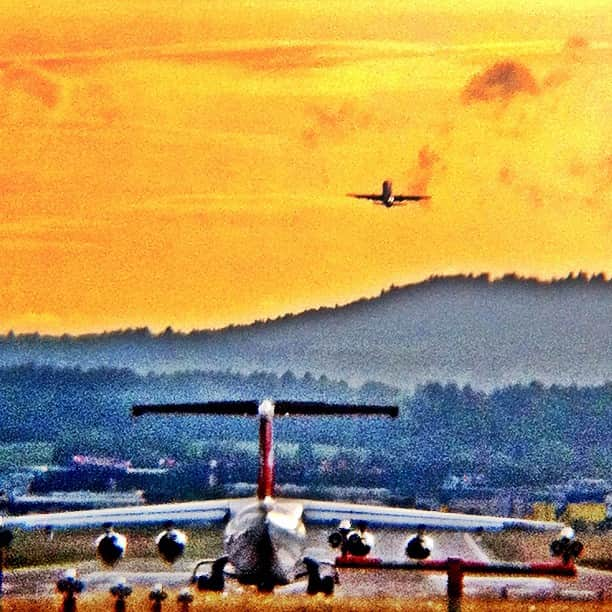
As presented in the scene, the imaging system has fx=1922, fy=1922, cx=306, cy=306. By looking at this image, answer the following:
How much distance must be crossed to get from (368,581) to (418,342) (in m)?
16.2

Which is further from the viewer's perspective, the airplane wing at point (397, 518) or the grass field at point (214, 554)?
the grass field at point (214, 554)

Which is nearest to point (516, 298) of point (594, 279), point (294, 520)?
point (594, 279)

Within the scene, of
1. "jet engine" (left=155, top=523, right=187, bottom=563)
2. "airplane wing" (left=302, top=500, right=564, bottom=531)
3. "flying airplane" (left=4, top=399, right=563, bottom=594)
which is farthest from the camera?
"airplane wing" (left=302, top=500, right=564, bottom=531)

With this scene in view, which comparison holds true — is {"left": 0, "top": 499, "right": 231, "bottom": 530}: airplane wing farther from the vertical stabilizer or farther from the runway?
the runway

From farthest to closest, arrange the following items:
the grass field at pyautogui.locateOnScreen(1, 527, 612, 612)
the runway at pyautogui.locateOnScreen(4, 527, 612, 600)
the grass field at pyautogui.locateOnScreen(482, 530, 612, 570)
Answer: the grass field at pyautogui.locateOnScreen(482, 530, 612, 570) → the runway at pyautogui.locateOnScreen(4, 527, 612, 600) → the grass field at pyautogui.locateOnScreen(1, 527, 612, 612)

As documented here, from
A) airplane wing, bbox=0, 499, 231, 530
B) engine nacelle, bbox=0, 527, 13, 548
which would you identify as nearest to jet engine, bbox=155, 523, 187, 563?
airplane wing, bbox=0, 499, 231, 530

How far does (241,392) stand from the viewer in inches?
2746

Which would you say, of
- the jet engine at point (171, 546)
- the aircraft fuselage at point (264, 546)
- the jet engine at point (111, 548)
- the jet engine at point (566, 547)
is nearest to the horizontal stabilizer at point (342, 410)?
the aircraft fuselage at point (264, 546)

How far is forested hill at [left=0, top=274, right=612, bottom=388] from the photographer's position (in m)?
68.4

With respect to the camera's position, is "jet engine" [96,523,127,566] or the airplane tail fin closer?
"jet engine" [96,523,127,566]

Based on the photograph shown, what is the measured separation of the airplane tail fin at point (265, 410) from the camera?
4534 cm

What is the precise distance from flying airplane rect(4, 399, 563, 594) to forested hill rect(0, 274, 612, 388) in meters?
18.9

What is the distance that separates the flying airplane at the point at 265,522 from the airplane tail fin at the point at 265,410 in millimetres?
24

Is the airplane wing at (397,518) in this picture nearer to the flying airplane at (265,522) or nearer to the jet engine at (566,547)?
the flying airplane at (265,522)
